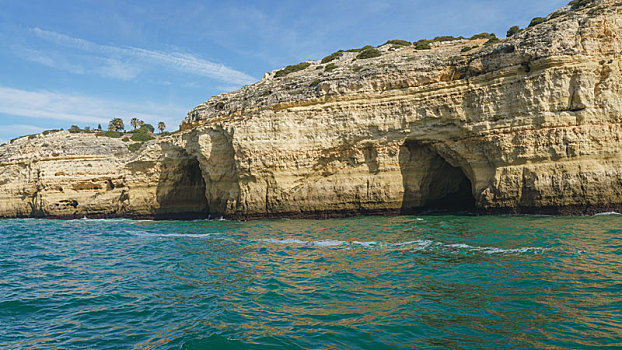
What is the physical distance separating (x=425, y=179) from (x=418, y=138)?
2837 millimetres

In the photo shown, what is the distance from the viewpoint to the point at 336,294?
7789 mm

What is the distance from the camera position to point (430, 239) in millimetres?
13523

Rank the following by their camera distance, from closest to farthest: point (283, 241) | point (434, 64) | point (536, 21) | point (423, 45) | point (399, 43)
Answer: point (283, 241) < point (434, 64) < point (536, 21) < point (423, 45) < point (399, 43)

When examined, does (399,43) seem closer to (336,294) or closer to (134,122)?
(336,294)

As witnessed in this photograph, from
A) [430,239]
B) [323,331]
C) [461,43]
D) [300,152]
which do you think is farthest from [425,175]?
[323,331]

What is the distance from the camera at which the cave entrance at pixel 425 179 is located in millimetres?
24047

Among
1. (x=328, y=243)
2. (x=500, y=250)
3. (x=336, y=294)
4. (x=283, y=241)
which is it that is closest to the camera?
(x=336, y=294)

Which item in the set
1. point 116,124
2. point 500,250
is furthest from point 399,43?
point 116,124

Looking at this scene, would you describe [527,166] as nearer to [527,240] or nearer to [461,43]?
[527,240]

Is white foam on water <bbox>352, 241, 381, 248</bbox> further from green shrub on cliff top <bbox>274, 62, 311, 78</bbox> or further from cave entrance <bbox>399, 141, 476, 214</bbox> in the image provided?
green shrub on cliff top <bbox>274, 62, 311, 78</bbox>

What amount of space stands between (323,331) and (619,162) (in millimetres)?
18984

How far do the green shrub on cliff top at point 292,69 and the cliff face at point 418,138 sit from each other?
33.4 inches

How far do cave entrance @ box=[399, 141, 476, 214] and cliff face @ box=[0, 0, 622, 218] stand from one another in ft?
0.27

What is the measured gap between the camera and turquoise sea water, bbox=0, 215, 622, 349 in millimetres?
5680
